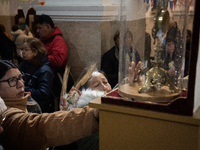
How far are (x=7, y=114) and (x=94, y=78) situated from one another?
74 centimetres

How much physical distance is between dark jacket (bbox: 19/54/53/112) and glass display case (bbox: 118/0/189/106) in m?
1.55

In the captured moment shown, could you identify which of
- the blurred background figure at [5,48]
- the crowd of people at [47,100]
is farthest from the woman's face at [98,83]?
the blurred background figure at [5,48]

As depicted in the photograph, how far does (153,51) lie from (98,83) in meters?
0.94

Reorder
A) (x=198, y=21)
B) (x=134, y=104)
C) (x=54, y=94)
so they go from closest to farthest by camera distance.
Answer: (x=198, y=21) → (x=134, y=104) → (x=54, y=94)

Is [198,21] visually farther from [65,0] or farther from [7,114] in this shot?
[65,0]

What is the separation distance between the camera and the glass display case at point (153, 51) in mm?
842

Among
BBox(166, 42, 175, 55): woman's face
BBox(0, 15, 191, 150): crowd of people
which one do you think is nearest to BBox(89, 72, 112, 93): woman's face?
BBox(0, 15, 191, 150): crowd of people

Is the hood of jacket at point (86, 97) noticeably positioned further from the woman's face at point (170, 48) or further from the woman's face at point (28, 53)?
the woman's face at point (28, 53)

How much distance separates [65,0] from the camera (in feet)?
10.0

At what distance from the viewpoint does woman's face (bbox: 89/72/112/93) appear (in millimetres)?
1782

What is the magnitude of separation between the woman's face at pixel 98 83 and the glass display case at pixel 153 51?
0.77m

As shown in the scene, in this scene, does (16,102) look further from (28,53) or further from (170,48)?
(28,53)

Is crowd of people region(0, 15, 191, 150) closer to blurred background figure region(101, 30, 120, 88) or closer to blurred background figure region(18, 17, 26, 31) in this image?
blurred background figure region(101, 30, 120, 88)

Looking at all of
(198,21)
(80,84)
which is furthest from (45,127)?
(198,21)
